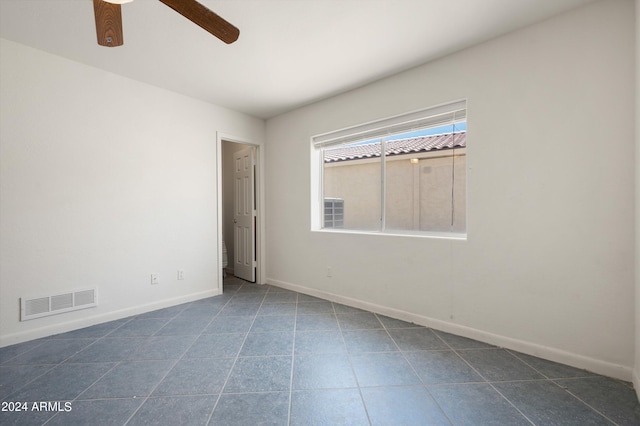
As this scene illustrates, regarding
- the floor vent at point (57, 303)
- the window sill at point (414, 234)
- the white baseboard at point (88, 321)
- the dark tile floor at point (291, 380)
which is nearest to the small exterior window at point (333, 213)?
the window sill at point (414, 234)

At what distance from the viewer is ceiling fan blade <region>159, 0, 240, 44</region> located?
1.22 m

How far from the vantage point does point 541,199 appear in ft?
6.16

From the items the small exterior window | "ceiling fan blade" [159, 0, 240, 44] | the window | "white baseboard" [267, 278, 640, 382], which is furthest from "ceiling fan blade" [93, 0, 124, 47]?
"white baseboard" [267, 278, 640, 382]

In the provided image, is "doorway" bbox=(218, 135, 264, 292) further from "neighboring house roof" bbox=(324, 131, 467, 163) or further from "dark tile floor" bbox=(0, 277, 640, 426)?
"dark tile floor" bbox=(0, 277, 640, 426)

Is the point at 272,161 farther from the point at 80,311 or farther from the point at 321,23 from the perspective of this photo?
the point at 80,311

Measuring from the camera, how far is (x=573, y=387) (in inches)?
61.5

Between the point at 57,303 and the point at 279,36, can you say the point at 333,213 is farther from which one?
the point at 57,303

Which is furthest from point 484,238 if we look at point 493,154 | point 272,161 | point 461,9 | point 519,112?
point 272,161

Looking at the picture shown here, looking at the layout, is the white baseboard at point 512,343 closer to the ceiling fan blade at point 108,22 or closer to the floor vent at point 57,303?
the floor vent at point 57,303

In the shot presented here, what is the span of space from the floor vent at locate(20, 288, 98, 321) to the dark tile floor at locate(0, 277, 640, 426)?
24cm

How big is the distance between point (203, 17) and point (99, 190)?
2.16 m

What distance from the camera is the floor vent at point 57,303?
216cm

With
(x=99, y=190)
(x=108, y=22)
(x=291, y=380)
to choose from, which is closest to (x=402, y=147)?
(x=291, y=380)

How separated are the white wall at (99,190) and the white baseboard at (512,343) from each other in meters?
2.22
